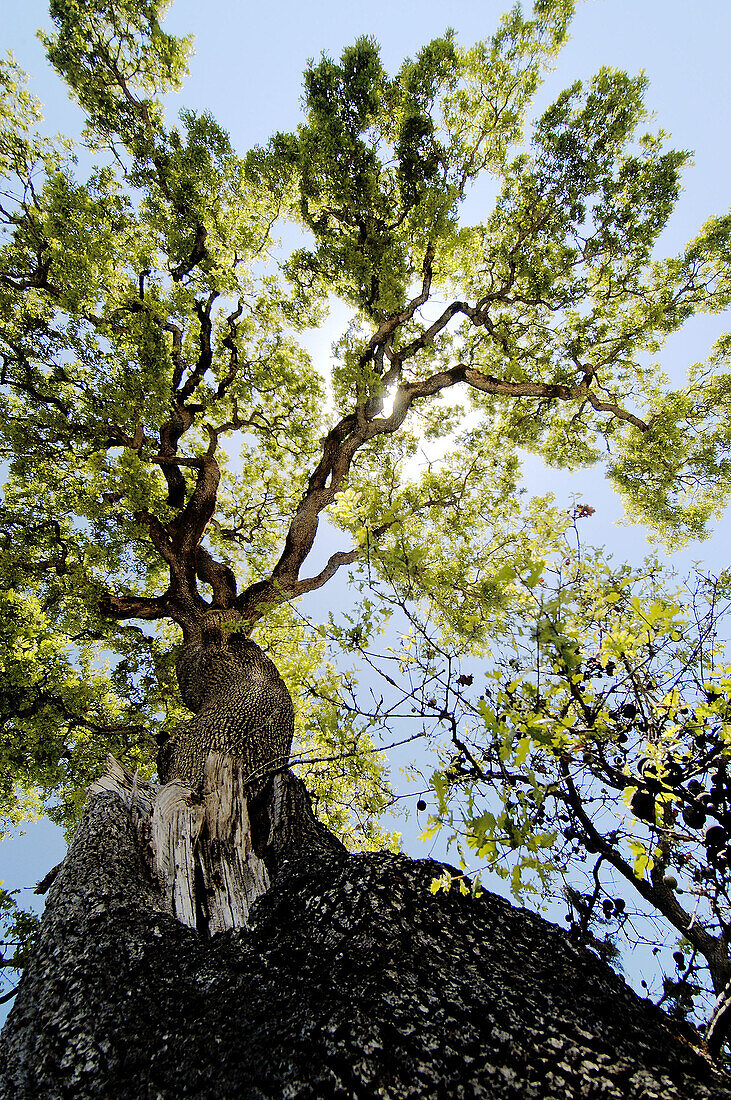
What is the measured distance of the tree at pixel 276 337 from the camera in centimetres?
654

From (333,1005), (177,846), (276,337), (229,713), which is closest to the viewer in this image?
(333,1005)

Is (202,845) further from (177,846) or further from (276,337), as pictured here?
(276,337)

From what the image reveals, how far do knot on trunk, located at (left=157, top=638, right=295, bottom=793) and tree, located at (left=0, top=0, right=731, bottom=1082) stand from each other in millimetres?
69

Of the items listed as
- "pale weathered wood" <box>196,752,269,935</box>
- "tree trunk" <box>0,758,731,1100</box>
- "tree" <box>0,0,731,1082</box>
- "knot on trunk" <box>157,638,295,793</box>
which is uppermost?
"tree" <box>0,0,731,1082</box>

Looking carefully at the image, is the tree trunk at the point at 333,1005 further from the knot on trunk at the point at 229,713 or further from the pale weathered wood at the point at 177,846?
the knot on trunk at the point at 229,713

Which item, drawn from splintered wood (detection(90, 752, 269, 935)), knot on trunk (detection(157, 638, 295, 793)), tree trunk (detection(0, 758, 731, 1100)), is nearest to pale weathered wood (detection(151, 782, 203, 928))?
splintered wood (detection(90, 752, 269, 935))

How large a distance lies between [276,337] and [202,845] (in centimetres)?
864

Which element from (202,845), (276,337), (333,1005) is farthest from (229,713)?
(276,337)

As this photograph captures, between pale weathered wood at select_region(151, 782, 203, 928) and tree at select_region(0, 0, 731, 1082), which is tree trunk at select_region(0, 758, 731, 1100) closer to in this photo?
pale weathered wood at select_region(151, 782, 203, 928)

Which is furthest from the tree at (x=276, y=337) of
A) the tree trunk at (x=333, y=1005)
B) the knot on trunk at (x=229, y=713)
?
the tree trunk at (x=333, y=1005)

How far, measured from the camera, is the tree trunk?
1377 millimetres

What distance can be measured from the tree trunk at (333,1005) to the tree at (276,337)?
310cm

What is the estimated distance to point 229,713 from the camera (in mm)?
5070

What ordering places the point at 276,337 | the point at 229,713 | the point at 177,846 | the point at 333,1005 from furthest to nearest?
the point at 276,337, the point at 229,713, the point at 177,846, the point at 333,1005
